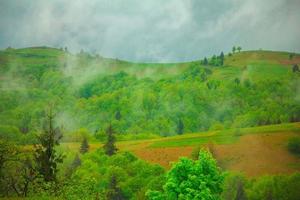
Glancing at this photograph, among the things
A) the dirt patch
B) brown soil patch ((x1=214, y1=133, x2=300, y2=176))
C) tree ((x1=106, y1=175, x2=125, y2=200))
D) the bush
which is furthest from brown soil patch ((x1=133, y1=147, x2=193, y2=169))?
tree ((x1=106, y1=175, x2=125, y2=200))

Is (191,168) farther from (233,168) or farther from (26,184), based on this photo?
(233,168)

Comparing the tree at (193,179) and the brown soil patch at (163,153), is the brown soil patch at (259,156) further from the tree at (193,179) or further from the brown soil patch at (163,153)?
the tree at (193,179)

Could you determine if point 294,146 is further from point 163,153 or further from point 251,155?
point 163,153

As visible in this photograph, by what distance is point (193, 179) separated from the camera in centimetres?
4600

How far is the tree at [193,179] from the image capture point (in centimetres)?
4591

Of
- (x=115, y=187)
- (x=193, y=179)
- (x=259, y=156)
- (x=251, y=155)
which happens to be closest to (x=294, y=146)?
(x=259, y=156)

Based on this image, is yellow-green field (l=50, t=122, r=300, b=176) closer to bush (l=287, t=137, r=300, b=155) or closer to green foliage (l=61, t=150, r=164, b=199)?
bush (l=287, t=137, r=300, b=155)

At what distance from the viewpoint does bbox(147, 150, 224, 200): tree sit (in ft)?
151

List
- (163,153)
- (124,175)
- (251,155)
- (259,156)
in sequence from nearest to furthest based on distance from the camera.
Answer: (124,175)
(259,156)
(251,155)
(163,153)

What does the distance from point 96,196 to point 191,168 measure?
1227 centimetres

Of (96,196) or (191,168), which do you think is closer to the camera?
(96,196)

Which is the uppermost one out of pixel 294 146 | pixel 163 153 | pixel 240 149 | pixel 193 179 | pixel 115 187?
pixel 193 179

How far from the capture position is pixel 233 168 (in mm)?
121812

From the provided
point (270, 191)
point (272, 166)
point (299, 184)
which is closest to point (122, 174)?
point (270, 191)
